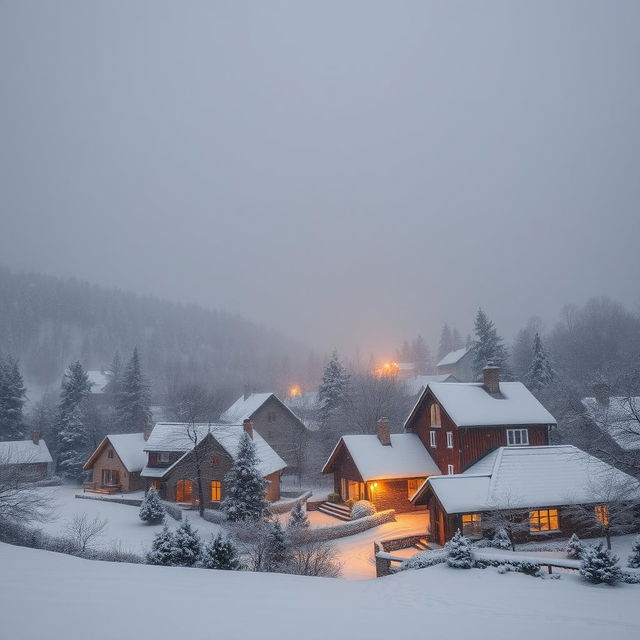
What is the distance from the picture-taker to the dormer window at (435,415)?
117 feet

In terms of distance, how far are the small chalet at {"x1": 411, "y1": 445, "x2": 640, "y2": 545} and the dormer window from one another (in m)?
8.40

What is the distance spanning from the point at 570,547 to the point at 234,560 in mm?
13915

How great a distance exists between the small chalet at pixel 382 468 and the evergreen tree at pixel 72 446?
32183 mm

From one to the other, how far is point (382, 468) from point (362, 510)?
379 centimetres

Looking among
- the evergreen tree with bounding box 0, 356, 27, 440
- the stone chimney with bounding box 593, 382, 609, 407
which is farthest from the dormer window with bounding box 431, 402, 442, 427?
the evergreen tree with bounding box 0, 356, 27, 440

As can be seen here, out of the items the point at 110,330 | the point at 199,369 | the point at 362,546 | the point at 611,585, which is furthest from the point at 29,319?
the point at 611,585

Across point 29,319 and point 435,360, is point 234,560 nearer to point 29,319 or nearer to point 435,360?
point 435,360

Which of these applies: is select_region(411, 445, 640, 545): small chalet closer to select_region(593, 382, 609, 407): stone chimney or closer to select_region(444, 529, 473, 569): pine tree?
select_region(444, 529, 473, 569): pine tree

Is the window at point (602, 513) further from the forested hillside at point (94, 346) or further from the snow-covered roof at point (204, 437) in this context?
the forested hillside at point (94, 346)

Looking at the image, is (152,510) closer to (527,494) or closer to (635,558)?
(527,494)

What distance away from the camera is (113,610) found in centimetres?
977

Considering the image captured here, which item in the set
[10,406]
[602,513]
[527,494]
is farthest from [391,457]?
[10,406]

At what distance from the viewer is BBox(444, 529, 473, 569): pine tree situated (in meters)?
17.5

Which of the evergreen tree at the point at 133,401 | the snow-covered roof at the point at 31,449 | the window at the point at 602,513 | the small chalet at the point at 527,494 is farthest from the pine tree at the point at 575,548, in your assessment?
the evergreen tree at the point at 133,401
